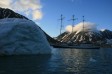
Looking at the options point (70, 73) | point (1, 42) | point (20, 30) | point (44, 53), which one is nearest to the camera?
point (70, 73)

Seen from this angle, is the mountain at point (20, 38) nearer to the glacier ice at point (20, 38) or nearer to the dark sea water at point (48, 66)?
the glacier ice at point (20, 38)

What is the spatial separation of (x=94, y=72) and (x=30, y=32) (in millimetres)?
18900

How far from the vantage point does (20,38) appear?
126 ft

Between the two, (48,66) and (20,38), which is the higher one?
(20,38)

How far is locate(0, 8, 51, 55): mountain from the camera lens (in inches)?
1439

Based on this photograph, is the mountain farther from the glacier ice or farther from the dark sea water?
the dark sea water

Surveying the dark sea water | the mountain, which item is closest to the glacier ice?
the mountain

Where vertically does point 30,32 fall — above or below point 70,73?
above

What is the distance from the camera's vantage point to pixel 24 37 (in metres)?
38.7

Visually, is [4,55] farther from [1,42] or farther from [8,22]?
[8,22]

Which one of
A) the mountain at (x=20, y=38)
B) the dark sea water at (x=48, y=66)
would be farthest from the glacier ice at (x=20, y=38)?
the dark sea water at (x=48, y=66)

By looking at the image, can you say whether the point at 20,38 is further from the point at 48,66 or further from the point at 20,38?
the point at 48,66

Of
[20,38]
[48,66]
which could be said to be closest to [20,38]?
[20,38]

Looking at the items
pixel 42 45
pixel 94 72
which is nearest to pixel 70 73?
pixel 94 72
